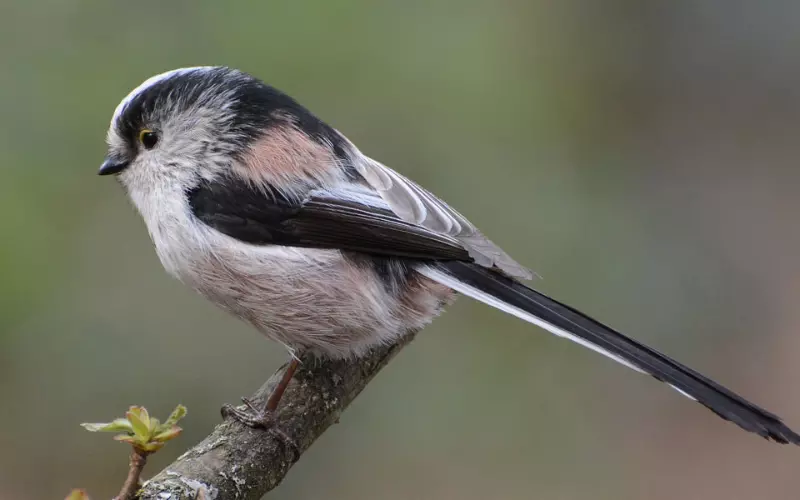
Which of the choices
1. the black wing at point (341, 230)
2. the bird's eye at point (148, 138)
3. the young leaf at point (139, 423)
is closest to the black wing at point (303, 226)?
the black wing at point (341, 230)

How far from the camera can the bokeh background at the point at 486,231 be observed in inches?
140

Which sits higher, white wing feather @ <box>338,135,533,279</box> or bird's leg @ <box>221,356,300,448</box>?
white wing feather @ <box>338,135,533,279</box>

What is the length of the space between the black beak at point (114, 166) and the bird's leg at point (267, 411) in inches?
31.1

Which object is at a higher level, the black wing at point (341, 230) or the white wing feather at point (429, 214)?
the white wing feather at point (429, 214)

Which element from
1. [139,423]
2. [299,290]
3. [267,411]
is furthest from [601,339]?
[139,423]

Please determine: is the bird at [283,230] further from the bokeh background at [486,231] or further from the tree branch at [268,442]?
the bokeh background at [486,231]

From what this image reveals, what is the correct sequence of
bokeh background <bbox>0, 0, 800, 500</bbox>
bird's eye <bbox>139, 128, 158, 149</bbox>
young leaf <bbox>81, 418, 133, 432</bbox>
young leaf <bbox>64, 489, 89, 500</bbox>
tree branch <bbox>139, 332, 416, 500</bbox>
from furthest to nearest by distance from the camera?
1. bokeh background <bbox>0, 0, 800, 500</bbox>
2. bird's eye <bbox>139, 128, 158, 149</bbox>
3. tree branch <bbox>139, 332, 416, 500</bbox>
4. young leaf <bbox>81, 418, 133, 432</bbox>
5. young leaf <bbox>64, 489, 89, 500</bbox>

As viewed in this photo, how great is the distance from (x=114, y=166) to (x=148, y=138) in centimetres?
14

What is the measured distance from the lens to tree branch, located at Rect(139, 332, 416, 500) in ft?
5.95

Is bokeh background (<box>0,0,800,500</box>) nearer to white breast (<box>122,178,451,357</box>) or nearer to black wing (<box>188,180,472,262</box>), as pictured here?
white breast (<box>122,178,451,357</box>)

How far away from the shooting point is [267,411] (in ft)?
7.58

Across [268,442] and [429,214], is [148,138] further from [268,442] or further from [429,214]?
Answer: [268,442]

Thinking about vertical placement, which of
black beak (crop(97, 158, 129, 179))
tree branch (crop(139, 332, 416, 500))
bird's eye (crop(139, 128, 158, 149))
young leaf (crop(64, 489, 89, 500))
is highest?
bird's eye (crop(139, 128, 158, 149))

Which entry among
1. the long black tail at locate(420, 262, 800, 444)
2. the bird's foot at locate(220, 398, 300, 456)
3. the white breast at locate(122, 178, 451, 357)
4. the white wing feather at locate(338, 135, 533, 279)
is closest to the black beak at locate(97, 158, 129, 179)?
the white breast at locate(122, 178, 451, 357)
